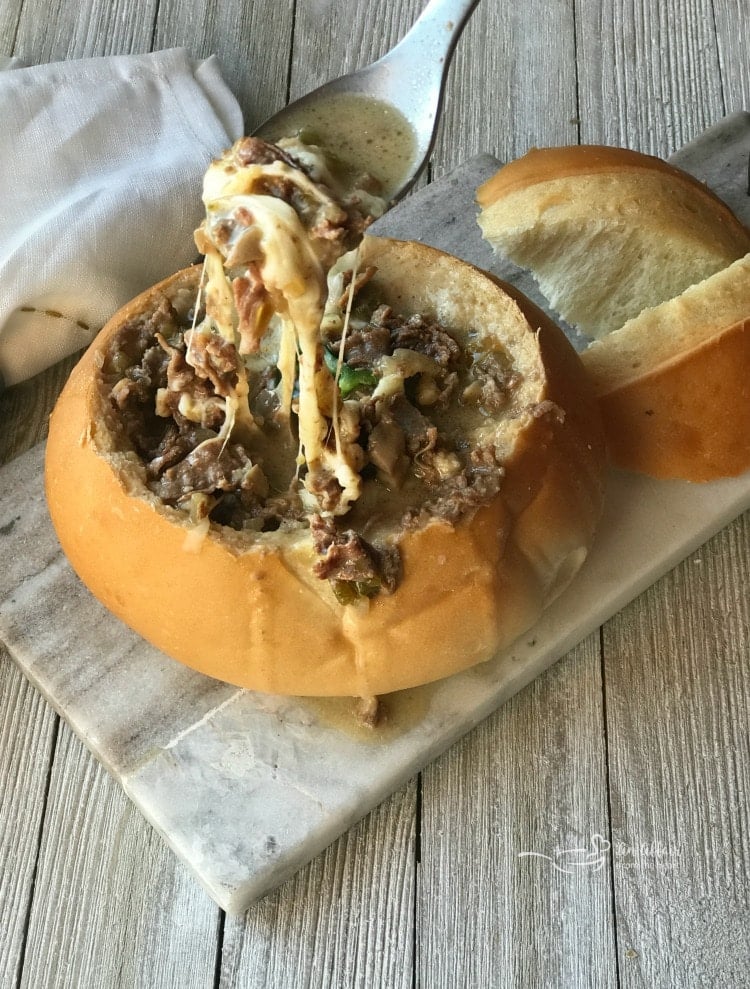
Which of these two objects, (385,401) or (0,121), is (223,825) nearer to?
(385,401)

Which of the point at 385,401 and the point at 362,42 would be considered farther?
the point at 362,42

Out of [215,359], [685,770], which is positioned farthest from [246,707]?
[685,770]

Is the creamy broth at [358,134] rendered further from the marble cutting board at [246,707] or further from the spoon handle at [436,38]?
the marble cutting board at [246,707]

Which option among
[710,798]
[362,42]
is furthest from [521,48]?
[710,798]

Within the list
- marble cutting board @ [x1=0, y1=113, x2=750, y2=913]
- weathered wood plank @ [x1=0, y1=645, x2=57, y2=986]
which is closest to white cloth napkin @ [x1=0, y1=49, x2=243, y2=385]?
marble cutting board @ [x1=0, y1=113, x2=750, y2=913]

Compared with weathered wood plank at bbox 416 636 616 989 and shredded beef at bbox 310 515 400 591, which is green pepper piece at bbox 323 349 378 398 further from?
weathered wood plank at bbox 416 636 616 989

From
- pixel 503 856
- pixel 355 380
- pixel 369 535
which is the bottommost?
pixel 503 856

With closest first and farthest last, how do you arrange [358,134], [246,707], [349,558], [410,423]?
[349,558], [410,423], [246,707], [358,134]

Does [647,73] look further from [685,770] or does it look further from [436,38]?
[685,770]
